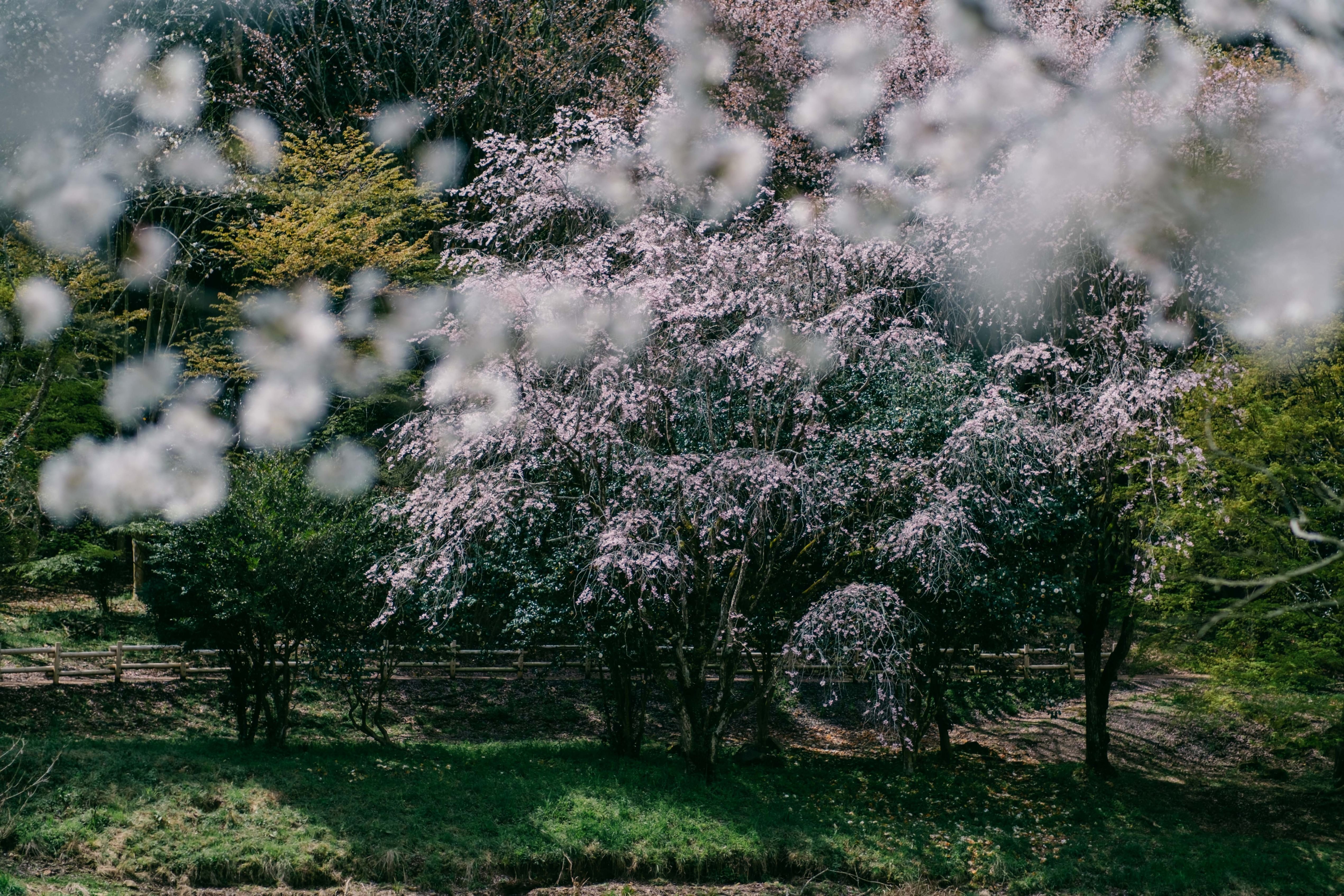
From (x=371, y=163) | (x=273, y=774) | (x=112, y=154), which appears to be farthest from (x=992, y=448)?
(x=112, y=154)

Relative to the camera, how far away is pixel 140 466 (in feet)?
61.4

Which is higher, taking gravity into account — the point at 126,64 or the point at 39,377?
the point at 126,64

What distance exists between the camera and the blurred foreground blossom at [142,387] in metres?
20.2

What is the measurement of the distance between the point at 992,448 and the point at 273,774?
344 inches

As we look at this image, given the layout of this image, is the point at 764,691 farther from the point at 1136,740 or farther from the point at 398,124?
the point at 398,124

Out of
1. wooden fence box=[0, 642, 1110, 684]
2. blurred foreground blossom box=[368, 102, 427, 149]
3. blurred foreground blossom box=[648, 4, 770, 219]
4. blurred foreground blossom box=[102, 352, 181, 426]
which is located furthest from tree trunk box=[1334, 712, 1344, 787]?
blurred foreground blossom box=[368, 102, 427, 149]

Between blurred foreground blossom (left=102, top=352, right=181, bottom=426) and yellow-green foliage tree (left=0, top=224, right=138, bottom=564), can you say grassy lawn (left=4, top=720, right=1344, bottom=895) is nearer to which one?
yellow-green foliage tree (left=0, top=224, right=138, bottom=564)

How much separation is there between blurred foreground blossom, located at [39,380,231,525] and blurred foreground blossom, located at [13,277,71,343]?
2204mm

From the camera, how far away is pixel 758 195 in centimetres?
1324

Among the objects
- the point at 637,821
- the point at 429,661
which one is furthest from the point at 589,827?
the point at 429,661

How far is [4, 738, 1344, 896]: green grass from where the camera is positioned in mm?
8883

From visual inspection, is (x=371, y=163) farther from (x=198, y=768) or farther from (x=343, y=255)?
(x=198, y=768)

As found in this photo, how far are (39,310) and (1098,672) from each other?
60.6 ft

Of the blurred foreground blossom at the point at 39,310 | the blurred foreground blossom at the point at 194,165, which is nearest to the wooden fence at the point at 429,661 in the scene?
the blurred foreground blossom at the point at 39,310
